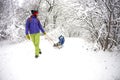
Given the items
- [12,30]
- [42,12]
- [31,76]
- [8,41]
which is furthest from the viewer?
[42,12]

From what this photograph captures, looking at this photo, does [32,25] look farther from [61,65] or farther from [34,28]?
[61,65]

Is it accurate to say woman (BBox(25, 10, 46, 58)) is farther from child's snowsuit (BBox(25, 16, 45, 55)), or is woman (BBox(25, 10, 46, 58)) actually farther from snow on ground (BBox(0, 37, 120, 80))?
snow on ground (BBox(0, 37, 120, 80))

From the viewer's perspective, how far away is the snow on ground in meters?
6.50

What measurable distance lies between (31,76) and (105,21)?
13.2 feet

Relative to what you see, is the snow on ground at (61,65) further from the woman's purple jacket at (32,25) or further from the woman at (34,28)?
the woman's purple jacket at (32,25)

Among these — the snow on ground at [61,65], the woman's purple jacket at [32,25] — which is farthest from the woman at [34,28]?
the snow on ground at [61,65]

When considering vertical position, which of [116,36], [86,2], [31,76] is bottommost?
[31,76]

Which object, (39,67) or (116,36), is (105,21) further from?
(39,67)

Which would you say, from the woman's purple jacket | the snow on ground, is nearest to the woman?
the woman's purple jacket

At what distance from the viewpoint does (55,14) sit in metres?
14.4

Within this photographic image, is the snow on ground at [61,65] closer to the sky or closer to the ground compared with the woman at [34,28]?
closer to the ground

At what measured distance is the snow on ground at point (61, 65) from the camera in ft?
21.3

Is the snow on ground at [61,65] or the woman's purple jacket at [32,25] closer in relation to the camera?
the snow on ground at [61,65]

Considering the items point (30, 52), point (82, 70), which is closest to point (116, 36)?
point (82, 70)
